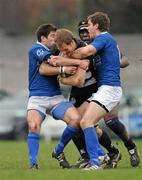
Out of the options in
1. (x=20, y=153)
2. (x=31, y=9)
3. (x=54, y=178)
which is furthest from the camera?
(x=31, y=9)

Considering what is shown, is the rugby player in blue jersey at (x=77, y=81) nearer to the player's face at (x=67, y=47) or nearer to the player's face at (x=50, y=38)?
the player's face at (x=67, y=47)

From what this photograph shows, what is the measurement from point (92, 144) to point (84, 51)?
4.11 ft

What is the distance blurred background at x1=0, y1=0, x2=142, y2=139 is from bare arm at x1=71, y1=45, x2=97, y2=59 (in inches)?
636

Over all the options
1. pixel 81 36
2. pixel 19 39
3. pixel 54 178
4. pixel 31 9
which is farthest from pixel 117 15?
pixel 54 178

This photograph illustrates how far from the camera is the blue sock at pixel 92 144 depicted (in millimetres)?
13273

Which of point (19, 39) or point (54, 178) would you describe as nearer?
point (54, 178)

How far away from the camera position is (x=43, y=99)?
45.9 ft

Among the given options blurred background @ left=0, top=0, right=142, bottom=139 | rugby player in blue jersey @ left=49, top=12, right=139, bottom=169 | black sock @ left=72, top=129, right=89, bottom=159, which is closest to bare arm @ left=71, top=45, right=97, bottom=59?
rugby player in blue jersey @ left=49, top=12, right=139, bottom=169

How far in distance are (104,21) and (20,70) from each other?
34200 mm

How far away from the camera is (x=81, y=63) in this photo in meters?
13.5

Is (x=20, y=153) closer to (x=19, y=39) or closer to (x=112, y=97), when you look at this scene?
(x=112, y=97)

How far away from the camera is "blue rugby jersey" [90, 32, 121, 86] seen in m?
13.6

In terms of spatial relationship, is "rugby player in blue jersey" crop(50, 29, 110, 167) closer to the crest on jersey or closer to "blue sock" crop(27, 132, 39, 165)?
the crest on jersey

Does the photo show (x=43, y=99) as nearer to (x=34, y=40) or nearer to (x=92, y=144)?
(x=92, y=144)
